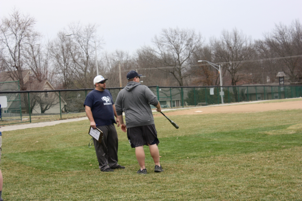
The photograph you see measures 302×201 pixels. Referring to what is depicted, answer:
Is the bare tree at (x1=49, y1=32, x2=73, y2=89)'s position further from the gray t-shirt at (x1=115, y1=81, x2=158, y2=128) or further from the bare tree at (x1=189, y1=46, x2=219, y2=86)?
the gray t-shirt at (x1=115, y1=81, x2=158, y2=128)

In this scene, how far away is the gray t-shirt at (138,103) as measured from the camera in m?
5.48

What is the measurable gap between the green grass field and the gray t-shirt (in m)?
0.94

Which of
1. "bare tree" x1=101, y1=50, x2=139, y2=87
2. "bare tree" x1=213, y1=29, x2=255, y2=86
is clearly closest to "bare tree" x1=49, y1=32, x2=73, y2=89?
"bare tree" x1=101, y1=50, x2=139, y2=87

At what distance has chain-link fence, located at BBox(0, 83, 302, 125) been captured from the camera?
21.9 m

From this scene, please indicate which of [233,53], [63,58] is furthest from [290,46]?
[63,58]

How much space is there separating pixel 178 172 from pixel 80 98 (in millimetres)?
21029

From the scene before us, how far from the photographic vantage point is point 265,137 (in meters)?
8.77

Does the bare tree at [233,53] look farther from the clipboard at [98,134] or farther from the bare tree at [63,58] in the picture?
the clipboard at [98,134]

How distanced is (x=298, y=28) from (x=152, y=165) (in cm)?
6946

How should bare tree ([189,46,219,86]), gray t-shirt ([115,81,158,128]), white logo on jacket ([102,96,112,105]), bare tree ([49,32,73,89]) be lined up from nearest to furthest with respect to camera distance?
gray t-shirt ([115,81,158,128]) < white logo on jacket ([102,96,112,105]) < bare tree ([49,32,73,89]) < bare tree ([189,46,219,86])

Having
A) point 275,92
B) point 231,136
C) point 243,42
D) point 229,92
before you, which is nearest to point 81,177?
point 231,136

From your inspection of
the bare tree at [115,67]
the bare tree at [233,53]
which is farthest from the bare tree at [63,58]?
the bare tree at [233,53]

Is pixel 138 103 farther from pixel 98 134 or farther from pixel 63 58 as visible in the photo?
pixel 63 58

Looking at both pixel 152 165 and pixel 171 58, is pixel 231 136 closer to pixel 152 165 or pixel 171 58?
pixel 152 165
